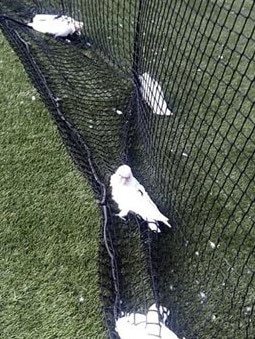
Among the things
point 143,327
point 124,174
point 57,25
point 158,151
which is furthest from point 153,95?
point 143,327

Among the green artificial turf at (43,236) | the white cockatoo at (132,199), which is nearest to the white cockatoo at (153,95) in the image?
the green artificial turf at (43,236)

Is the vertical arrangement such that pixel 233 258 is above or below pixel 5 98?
above

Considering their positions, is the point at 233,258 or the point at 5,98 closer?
the point at 233,258

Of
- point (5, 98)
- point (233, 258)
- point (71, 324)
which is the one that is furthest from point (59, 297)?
point (5, 98)

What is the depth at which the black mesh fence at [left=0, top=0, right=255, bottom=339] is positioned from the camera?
1.50 metres

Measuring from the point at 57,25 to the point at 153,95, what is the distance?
0.66 meters

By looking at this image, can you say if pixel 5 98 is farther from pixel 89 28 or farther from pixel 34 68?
pixel 89 28

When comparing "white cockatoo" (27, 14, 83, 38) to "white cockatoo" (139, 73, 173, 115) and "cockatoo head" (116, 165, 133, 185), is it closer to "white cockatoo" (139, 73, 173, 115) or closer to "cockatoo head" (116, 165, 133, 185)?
"white cockatoo" (139, 73, 173, 115)

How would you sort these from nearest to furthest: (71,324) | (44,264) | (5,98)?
(71,324), (44,264), (5,98)

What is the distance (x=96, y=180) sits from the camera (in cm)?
175

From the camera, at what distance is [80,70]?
2320mm

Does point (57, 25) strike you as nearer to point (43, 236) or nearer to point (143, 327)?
point (43, 236)

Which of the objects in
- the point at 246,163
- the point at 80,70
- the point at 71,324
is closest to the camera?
the point at 71,324

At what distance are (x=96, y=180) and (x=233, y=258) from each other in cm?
47
